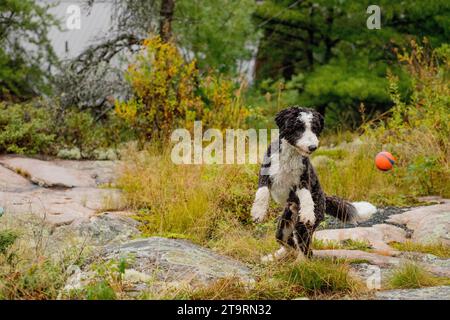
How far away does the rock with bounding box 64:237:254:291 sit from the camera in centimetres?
419

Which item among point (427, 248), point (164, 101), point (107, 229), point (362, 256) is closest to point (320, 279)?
point (362, 256)

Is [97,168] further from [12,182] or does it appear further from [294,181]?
[294,181]

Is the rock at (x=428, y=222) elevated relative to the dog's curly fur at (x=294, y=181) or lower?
lower

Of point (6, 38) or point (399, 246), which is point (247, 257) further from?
point (6, 38)

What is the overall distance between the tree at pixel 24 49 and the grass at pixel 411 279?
8.65 metres

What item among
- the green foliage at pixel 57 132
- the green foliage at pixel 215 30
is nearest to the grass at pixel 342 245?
the green foliage at pixel 57 132

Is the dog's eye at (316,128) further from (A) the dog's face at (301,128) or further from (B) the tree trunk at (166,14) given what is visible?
(B) the tree trunk at (166,14)

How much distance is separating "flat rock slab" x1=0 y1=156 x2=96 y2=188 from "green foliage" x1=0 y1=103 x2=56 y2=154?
375 millimetres

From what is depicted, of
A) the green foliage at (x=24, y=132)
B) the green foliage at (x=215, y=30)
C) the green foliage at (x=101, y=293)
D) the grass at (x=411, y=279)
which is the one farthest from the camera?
the green foliage at (x=215, y=30)

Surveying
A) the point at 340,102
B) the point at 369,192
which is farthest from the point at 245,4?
the point at 369,192

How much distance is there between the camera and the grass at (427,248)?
17.7 ft

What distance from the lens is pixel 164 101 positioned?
922 centimetres

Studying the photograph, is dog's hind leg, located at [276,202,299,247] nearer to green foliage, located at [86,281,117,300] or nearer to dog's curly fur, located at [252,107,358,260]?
dog's curly fur, located at [252,107,358,260]

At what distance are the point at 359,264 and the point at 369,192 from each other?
109 inches
